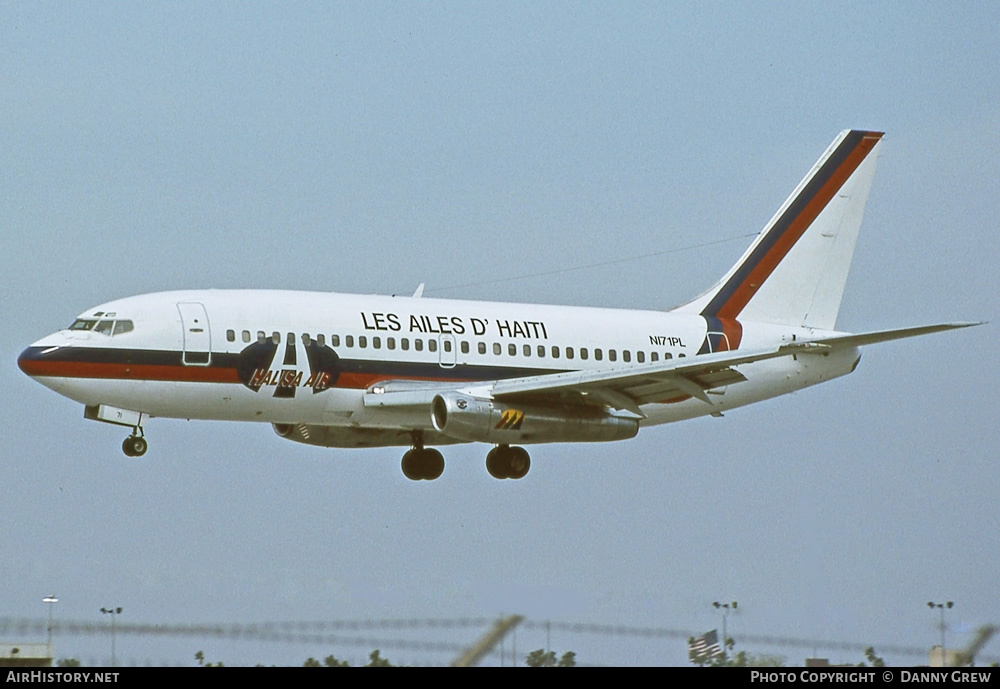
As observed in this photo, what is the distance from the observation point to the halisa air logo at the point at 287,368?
48.3 metres

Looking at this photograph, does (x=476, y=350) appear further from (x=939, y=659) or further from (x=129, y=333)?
(x=939, y=659)

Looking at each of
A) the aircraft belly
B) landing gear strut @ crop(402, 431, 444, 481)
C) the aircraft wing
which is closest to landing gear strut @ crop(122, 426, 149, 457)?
the aircraft wing

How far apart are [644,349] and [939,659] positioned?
87.7 feet

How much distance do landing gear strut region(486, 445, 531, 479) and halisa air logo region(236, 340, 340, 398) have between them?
22.8 feet

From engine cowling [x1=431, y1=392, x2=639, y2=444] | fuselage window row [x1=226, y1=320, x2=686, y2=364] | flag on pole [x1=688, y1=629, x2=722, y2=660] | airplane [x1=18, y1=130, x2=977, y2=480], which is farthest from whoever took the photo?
engine cowling [x1=431, y1=392, x2=639, y2=444]

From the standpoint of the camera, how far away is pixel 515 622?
2356cm

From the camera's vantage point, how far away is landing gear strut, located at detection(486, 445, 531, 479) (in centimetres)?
5416

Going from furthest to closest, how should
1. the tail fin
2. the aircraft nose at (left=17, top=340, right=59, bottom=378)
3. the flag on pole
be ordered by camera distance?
the tail fin
the aircraft nose at (left=17, top=340, right=59, bottom=378)
the flag on pole

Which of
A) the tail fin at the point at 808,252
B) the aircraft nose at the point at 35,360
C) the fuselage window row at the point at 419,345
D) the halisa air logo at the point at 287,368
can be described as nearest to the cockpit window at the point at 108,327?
the fuselage window row at the point at 419,345

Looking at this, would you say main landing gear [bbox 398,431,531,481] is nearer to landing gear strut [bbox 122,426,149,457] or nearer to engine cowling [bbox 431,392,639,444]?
engine cowling [bbox 431,392,639,444]

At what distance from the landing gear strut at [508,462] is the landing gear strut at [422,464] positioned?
2.92m

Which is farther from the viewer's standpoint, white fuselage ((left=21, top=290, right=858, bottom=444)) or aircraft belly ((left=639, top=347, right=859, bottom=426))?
aircraft belly ((left=639, top=347, right=859, bottom=426))

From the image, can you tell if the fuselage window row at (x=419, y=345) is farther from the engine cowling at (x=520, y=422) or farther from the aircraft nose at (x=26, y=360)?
the engine cowling at (x=520, y=422)
